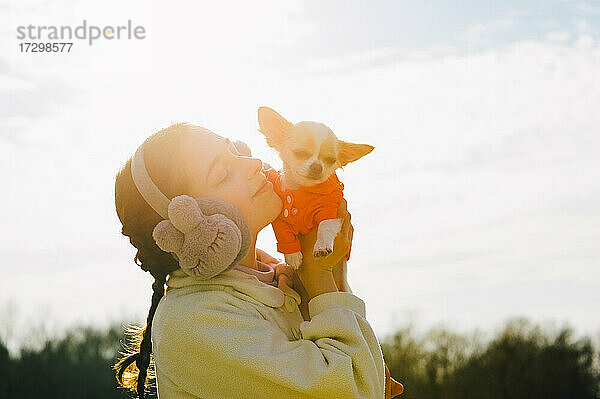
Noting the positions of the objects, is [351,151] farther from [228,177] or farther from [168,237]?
[168,237]

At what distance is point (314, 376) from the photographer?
93.7 inches

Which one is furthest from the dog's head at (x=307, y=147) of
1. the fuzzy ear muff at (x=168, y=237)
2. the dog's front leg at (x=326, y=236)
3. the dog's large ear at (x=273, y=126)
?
the fuzzy ear muff at (x=168, y=237)

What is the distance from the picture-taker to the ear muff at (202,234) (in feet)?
7.92

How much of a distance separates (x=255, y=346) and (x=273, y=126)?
94cm

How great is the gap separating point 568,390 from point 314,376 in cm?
738

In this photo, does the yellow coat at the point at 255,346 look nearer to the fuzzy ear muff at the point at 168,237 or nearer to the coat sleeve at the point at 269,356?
the coat sleeve at the point at 269,356

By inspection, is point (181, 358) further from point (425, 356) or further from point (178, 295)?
point (425, 356)

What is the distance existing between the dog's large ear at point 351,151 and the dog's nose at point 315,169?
0.17m

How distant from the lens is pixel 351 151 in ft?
10.3

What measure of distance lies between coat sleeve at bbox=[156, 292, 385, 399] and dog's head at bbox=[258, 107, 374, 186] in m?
Result: 0.60

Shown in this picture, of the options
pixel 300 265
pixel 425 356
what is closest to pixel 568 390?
pixel 425 356

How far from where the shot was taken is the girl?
2430 millimetres

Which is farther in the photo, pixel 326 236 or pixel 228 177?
pixel 326 236

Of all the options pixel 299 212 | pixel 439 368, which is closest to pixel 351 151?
pixel 299 212
